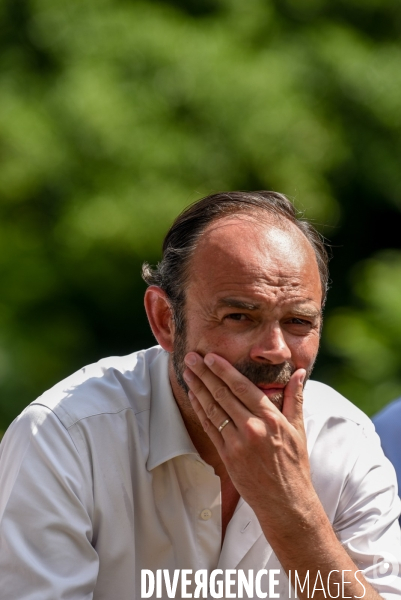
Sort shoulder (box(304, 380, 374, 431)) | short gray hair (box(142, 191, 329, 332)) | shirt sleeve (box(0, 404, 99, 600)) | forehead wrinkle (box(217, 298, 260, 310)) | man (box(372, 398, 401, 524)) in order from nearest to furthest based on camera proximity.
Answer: shirt sleeve (box(0, 404, 99, 600))
forehead wrinkle (box(217, 298, 260, 310))
short gray hair (box(142, 191, 329, 332))
shoulder (box(304, 380, 374, 431))
man (box(372, 398, 401, 524))

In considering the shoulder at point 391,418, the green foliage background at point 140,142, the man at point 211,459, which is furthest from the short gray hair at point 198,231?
the green foliage background at point 140,142

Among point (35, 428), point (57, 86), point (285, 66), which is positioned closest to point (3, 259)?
point (57, 86)

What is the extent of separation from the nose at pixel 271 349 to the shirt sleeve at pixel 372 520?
1.80 ft

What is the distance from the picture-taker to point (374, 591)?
224 centimetres

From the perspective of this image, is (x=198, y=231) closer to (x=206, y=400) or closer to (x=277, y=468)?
(x=206, y=400)

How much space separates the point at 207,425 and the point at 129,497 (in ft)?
1.08

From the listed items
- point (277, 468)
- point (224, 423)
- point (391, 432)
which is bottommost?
point (391, 432)

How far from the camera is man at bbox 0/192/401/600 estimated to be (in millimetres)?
2197

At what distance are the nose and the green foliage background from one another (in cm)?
464

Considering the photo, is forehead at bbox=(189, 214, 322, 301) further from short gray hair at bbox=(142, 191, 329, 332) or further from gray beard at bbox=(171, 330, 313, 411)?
gray beard at bbox=(171, 330, 313, 411)

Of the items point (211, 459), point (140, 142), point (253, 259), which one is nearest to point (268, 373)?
point (253, 259)

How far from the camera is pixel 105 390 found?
2537mm

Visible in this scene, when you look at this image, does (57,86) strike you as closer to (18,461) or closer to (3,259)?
(3,259)

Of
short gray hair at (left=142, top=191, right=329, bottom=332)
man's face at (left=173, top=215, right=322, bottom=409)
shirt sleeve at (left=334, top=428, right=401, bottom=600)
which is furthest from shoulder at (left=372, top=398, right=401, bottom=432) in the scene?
man's face at (left=173, top=215, right=322, bottom=409)
